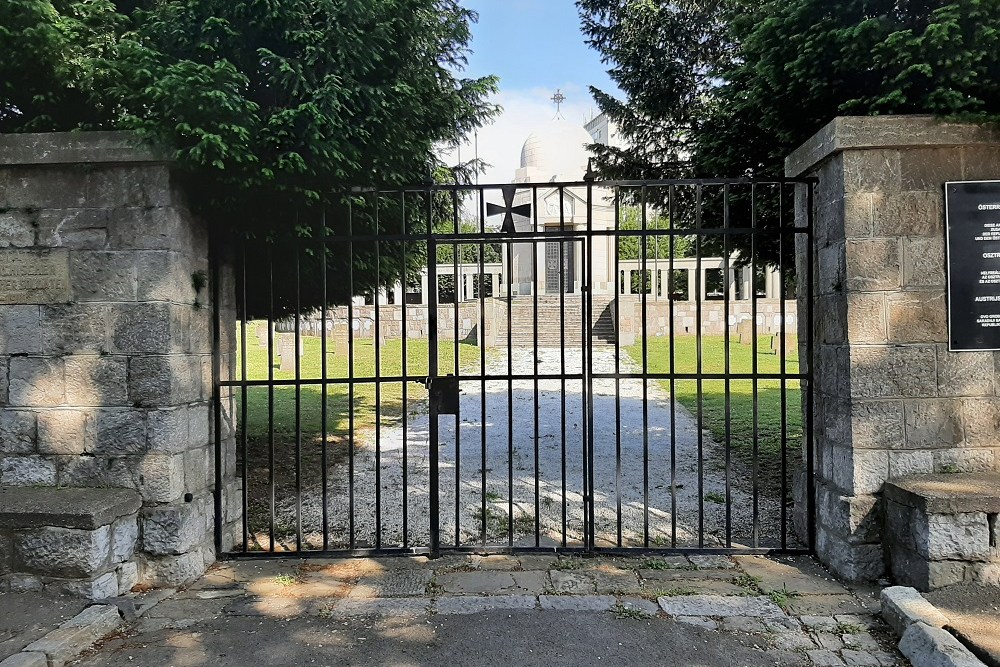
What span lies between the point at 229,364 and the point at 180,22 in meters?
2.32

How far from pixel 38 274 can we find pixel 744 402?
11.4 m

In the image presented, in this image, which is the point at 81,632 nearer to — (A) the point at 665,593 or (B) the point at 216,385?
(B) the point at 216,385

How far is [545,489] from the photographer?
6895 millimetres

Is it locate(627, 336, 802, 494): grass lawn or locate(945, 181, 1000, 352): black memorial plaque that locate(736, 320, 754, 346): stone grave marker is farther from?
locate(945, 181, 1000, 352): black memorial plaque

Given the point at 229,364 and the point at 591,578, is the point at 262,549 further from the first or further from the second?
the point at 591,578

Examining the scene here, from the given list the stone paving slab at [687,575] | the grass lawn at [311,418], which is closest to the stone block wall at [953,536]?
the stone paving slab at [687,575]

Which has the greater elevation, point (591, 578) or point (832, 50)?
point (832, 50)

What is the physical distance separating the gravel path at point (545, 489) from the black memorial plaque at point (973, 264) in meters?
1.88

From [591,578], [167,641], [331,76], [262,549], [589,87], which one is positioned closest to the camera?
[167,641]

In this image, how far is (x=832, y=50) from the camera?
13.7ft

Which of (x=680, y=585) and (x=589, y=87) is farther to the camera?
(x=589, y=87)

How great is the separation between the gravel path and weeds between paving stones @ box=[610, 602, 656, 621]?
76cm

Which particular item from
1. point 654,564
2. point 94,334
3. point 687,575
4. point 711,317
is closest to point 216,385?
point 94,334

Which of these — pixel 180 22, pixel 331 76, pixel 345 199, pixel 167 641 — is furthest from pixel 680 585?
pixel 180 22
